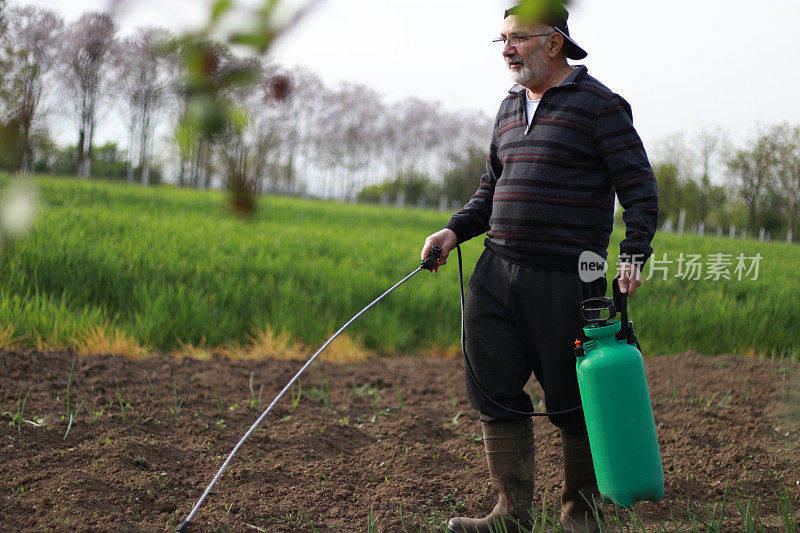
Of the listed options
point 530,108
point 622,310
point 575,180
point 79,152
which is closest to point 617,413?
point 622,310

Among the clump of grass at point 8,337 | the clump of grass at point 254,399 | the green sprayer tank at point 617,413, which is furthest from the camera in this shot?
the clump of grass at point 8,337

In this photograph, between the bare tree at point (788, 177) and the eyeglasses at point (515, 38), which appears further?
the bare tree at point (788, 177)

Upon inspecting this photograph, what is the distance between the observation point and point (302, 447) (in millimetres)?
2520

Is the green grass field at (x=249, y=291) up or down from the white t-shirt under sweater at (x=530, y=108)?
down

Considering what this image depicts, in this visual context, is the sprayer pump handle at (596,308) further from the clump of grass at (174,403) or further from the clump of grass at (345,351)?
the clump of grass at (345,351)

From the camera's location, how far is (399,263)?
5461mm

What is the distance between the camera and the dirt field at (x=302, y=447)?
200 centimetres

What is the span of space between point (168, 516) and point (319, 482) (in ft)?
1.66

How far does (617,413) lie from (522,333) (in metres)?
0.35

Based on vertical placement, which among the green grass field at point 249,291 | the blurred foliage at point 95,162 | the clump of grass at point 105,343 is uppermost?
the blurred foliage at point 95,162

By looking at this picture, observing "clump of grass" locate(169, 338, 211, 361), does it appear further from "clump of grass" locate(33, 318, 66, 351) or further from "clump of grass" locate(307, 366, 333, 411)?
"clump of grass" locate(307, 366, 333, 411)

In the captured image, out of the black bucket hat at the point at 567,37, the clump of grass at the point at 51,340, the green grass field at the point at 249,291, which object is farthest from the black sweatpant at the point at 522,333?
the clump of grass at the point at 51,340

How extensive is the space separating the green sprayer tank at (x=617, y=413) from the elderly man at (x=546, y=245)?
0.10m

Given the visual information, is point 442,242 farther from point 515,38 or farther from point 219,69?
point 219,69
